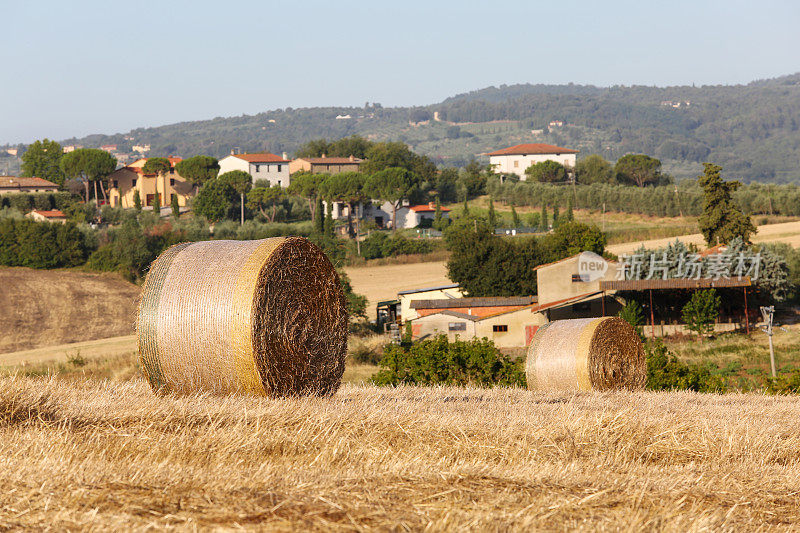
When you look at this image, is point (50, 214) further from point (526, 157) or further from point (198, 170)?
point (526, 157)

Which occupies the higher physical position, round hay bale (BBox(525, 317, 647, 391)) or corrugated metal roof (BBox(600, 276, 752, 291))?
round hay bale (BBox(525, 317, 647, 391))

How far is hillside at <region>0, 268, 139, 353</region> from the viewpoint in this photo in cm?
A: 5622

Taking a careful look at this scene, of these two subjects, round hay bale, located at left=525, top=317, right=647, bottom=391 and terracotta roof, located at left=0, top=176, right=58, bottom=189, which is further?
terracotta roof, located at left=0, top=176, right=58, bottom=189

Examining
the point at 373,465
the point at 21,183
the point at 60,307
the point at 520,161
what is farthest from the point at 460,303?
the point at 520,161

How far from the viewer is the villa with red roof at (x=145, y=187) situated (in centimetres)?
12554

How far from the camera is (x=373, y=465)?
6.16 m

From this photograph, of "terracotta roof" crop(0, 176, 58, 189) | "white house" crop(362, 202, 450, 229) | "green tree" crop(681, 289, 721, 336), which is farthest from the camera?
"white house" crop(362, 202, 450, 229)

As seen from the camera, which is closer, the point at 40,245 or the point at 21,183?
the point at 40,245

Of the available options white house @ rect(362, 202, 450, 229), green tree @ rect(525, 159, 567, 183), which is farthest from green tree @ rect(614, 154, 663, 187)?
white house @ rect(362, 202, 450, 229)

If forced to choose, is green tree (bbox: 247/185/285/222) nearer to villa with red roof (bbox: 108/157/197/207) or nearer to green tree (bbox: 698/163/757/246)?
villa with red roof (bbox: 108/157/197/207)

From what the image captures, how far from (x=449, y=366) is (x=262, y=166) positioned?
403 feet

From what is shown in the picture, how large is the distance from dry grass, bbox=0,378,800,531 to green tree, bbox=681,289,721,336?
119 feet

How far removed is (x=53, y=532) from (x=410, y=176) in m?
119

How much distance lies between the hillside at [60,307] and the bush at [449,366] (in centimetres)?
3154
